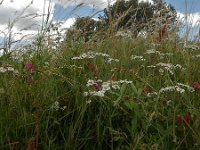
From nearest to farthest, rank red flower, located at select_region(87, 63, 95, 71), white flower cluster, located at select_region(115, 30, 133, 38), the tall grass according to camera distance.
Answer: the tall grass < red flower, located at select_region(87, 63, 95, 71) < white flower cluster, located at select_region(115, 30, 133, 38)

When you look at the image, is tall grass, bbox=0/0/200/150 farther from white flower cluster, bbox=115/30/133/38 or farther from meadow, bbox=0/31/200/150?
white flower cluster, bbox=115/30/133/38

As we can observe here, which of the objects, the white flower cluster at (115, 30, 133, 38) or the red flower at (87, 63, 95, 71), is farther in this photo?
the white flower cluster at (115, 30, 133, 38)

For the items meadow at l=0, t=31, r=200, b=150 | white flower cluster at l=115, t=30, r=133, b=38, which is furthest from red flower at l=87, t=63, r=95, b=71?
white flower cluster at l=115, t=30, r=133, b=38

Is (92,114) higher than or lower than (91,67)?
lower

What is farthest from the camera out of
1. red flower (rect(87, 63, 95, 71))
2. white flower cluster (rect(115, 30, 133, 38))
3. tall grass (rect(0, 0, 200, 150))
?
white flower cluster (rect(115, 30, 133, 38))

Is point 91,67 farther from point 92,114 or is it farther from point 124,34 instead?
point 124,34

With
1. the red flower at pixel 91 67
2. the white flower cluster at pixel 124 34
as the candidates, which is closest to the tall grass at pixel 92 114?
the red flower at pixel 91 67

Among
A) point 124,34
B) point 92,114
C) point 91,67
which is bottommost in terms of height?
point 92,114

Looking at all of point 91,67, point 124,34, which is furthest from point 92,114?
point 124,34

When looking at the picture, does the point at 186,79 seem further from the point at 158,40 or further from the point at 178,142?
the point at 158,40

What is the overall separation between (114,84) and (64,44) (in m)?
2.18

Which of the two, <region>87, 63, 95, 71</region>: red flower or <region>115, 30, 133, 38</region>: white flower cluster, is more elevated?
<region>115, 30, 133, 38</region>: white flower cluster

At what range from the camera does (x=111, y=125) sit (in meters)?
2.65

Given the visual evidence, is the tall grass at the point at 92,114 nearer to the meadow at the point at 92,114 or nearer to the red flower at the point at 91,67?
the meadow at the point at 92,114
